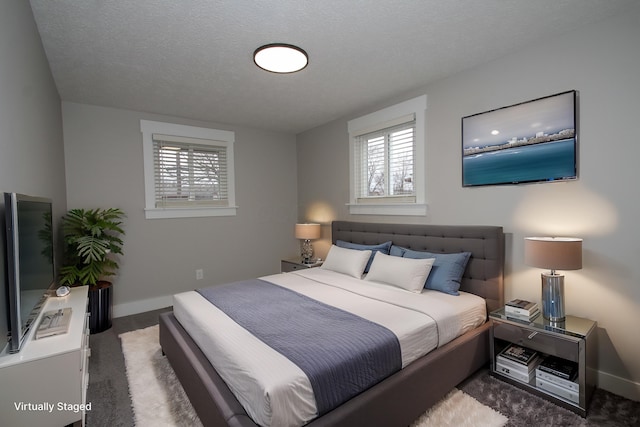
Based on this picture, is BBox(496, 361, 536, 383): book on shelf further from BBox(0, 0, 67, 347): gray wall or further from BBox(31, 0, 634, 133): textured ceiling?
BBox(0, 0, 67, 347): gray wall

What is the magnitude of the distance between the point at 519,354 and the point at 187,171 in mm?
4144

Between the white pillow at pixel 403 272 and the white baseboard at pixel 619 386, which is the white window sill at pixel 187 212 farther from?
the white baseboard at pixel 619 386

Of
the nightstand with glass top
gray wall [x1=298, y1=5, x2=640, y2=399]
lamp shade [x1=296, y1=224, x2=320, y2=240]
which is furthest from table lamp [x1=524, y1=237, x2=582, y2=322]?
→ lamp shade [x1=296, y1=224, x2=320, y2=240]

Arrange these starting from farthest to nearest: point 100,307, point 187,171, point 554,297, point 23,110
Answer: point 187,171, point 100,307, point 554,297, point 23,110

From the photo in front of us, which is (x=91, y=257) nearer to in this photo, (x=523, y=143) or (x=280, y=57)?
(x=280, y=57)

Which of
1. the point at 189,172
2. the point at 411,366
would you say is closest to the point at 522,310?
the point at 411,366

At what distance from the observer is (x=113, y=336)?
3.06 metres

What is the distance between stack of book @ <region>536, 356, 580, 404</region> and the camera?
1.90m

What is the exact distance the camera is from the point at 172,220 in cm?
400

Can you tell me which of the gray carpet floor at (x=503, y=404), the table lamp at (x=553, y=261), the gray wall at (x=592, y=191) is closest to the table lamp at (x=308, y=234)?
the gray wall at (x=592, y=191)

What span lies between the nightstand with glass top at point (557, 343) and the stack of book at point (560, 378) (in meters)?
0.01

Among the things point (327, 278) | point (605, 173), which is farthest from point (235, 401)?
point (605, 173)

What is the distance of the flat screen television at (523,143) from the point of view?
2.22 meters

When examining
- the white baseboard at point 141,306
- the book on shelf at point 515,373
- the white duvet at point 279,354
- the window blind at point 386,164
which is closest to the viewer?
the white duvet at point 279,354
